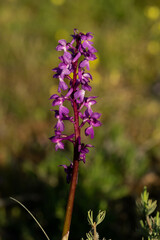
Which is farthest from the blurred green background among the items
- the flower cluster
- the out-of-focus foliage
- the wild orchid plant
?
the flower cluster

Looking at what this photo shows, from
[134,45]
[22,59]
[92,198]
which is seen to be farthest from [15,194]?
[134,45]

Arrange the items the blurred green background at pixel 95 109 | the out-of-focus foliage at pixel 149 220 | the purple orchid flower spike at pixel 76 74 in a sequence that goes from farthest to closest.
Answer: the blurred green background at pixel 95 109 → the out-of-focus foliage at pixel 149 220 → the purple orchid flower spike at pixel 76 74

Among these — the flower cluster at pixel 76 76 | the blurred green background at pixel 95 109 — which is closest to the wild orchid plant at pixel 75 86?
the flower cluster at pixel 76 76

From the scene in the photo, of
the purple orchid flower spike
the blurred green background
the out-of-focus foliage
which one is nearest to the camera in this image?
the purple orchid flower spike

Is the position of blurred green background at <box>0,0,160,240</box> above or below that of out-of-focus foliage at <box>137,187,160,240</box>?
above

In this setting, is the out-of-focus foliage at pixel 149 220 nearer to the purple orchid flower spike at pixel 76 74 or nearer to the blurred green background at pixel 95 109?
the purple orchid flower spike at pixel 76 74

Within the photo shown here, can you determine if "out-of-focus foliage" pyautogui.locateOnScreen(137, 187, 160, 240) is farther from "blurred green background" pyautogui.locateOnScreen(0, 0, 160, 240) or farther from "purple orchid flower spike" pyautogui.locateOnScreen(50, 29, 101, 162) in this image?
"blurred green background" pyautogui.locateOnScreen(0, 0, 160, 240)

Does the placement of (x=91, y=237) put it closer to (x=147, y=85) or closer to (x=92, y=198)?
(x=92, y=198)

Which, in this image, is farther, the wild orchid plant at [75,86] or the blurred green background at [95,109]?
the blurred green background at [95,109]

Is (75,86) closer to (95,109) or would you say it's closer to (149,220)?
(149,220)
